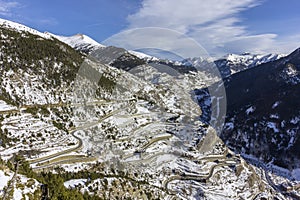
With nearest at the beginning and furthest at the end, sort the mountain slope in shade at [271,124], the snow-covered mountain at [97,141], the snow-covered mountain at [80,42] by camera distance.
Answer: the snow-covered mountain at [97,141]
the mountain slope in shade at [271,124]
the snow-covered mountain at [80,42]

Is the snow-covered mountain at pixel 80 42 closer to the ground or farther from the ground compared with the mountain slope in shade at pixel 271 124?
farther from the ground

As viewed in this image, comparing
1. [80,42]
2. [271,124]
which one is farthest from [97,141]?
[80,42]

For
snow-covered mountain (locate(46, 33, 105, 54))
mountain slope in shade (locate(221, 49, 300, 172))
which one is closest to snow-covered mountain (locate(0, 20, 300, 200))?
mountain slope in shade (locate(221, 49, 300, 172))

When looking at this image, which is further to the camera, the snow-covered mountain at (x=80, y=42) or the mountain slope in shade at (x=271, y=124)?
the snow-covered mountain at (x=80, y=42)

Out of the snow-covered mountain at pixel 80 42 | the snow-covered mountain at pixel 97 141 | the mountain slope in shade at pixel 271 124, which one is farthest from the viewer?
the snow-covered mountain at pixel 80 42

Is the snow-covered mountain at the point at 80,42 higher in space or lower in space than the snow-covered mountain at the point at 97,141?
higher

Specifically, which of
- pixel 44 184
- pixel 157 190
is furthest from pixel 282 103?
pixel 44 184

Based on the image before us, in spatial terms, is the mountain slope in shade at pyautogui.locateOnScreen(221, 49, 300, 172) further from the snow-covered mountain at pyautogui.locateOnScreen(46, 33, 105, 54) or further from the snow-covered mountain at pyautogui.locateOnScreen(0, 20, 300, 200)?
the snow-covered mountain at pyautogui.locateOnScreen(46, 33, 105, 54)

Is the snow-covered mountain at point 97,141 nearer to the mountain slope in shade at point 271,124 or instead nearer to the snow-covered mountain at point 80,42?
the mountain slope in shade at point 271,124

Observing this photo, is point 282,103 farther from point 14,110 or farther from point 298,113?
point 14,110

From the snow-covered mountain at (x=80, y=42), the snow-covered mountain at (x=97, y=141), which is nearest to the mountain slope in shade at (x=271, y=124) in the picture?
the snow-covered mountain at (x=97, y=141)

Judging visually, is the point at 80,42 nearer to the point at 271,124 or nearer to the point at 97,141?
the point at 271,124
